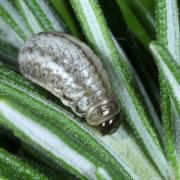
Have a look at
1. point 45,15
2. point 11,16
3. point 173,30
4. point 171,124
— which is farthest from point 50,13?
point 171,124

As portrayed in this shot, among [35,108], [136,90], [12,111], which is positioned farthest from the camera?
[136,90]

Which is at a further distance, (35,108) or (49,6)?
(49,6)

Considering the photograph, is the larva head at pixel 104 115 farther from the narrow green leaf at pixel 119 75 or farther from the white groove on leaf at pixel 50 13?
the white groove on leaf at pixel 50 13

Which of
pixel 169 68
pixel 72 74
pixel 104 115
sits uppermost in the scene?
pixel 169 68

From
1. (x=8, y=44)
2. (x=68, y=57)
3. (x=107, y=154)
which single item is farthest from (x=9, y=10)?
(x=107, y=154)

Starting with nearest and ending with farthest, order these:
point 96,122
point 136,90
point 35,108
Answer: point 35,108 → point 136,90 → point 96,122

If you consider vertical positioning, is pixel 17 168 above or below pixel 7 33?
below

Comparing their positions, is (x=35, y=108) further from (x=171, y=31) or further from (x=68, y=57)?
(x=171, y=31)

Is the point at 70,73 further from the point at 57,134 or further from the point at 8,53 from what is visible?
the point at 57,134
